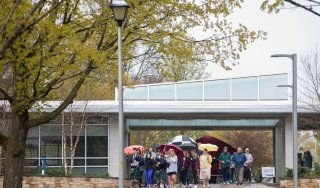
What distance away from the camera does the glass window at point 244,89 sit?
123ft

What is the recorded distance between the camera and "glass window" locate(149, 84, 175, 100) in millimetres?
37688

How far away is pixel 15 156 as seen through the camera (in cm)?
1897

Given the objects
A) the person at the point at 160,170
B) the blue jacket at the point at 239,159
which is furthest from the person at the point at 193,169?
the blue jacket at the point at 239,159

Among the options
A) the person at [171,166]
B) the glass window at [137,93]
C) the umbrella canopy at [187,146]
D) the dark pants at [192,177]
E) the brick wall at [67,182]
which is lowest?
the brick wall at [67,182]

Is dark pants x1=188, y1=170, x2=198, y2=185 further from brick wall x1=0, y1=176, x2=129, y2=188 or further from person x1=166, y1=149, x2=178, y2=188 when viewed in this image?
brick wall x1=0, y1=176, x2=129, y2=188

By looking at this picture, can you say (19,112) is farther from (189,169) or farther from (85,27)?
(189,169)

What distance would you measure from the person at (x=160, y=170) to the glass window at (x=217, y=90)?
902cm

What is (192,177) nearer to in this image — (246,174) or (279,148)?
(246,174)

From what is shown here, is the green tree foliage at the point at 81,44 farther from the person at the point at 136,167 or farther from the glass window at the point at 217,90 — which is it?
the glass window at the point at 217,90

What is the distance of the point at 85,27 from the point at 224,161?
14.7 meters

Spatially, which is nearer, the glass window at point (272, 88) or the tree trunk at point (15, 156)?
the tree trunk at point (15, 156)

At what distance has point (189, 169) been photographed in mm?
29469

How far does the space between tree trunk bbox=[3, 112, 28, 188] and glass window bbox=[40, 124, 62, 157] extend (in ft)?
63.3

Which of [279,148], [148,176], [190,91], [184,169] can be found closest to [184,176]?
[184,169]
